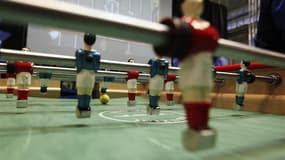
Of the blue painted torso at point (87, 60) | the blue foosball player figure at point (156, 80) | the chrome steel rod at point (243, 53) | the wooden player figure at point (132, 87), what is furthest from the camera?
the wooden player figure at point (132, 87)

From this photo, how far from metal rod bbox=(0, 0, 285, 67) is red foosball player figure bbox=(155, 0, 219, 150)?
0.05ft

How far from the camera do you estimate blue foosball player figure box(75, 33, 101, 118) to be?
18.2 inches

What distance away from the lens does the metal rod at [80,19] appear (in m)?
0.23

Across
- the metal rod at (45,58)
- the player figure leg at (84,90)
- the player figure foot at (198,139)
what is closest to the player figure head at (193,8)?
the player figure foot at (198,139)

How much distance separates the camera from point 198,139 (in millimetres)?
246

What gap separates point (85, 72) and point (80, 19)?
0.22 meters

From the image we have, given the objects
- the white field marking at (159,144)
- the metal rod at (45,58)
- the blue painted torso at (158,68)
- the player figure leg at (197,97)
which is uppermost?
the metal rod at (45,58)

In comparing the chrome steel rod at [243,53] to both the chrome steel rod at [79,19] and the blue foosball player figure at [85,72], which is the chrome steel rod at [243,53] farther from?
the blue foosball player figure at [85,72]

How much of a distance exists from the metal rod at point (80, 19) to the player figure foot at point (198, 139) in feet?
0.32

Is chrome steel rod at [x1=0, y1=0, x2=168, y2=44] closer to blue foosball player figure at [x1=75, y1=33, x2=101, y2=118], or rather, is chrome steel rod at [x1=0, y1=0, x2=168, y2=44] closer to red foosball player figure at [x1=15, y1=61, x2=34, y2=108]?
blue foosball player figure at [x1=75, y1=33, x2=101, y2=118]

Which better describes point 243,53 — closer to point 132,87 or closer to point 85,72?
point 85,72

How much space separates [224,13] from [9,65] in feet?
12.4

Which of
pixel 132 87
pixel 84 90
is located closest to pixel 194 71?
pixel 84 90

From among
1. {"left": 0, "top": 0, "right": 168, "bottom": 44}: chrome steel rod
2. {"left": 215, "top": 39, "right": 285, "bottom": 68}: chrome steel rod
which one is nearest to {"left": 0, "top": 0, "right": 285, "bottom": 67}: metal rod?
{"left": 0, "top": 0, "right": 168, "bottom": 44}: chrome steel rod
